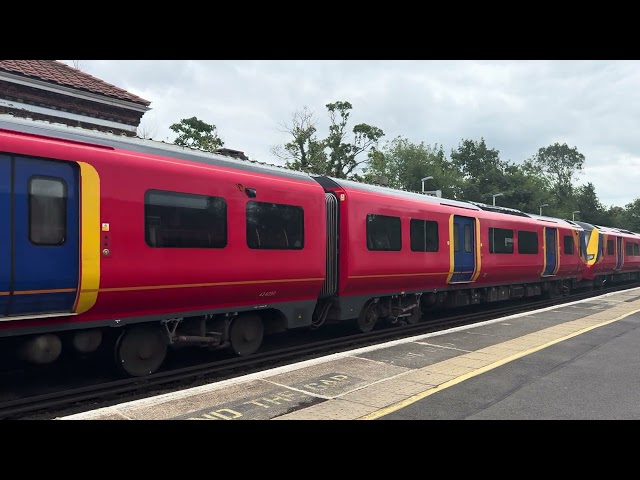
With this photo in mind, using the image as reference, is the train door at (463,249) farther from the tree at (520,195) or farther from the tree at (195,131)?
the tree at (520,195)

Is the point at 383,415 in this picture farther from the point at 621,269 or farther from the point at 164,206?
the point at 621,269

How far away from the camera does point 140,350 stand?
23.5 ft

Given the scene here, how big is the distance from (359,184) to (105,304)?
6198 millimetres

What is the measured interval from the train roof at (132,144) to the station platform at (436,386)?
3.33 metres

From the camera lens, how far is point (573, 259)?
21.9 m

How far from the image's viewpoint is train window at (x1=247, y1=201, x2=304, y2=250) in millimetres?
8258

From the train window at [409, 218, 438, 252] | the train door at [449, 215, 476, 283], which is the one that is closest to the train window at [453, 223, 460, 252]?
the train door at [449, 215, 476, 283]

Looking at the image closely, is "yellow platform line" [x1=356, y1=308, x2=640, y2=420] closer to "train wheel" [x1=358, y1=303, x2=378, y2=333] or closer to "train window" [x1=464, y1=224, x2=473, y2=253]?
"train wheel" [x1=358, y1=303, x2=378, y2=333]

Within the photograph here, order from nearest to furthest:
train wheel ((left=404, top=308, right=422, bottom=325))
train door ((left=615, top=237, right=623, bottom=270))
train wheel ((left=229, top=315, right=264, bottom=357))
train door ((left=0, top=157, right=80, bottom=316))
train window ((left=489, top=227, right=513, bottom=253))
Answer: train door ((left=0, top=157, right=80, bottom=316)), train wheel ((left=229, top=315, right=264, bottom=357)), train wheel ((left=404, top=308, right=422, bottom=325)), train window ((left=489, top=227, right=513, bottom=253)), train door ((left=615, top=237, right=623, bottom=270))

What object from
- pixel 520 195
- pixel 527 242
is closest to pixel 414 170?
pixel 520 195

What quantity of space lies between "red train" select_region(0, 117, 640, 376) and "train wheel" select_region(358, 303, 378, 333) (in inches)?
1.3

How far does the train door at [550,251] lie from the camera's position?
19.4m

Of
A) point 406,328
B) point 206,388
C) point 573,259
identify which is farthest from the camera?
point 573,259
